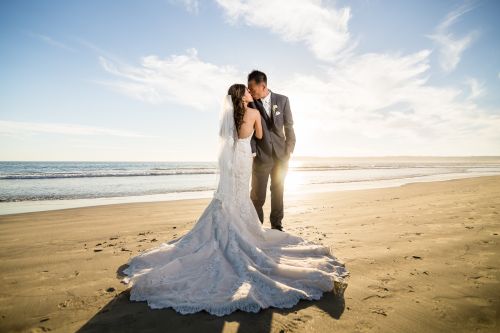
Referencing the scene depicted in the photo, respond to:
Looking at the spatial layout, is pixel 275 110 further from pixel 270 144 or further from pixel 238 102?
pixel 238 102

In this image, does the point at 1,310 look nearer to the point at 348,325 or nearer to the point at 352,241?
the point at 348,325

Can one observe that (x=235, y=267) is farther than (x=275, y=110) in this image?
No

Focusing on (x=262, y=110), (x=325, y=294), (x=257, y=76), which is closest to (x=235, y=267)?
(x=325, y=294)

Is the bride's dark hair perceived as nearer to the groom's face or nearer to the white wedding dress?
the white wedding dress

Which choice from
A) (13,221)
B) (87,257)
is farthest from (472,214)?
(13,221)

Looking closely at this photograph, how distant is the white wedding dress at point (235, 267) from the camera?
9.93 ft

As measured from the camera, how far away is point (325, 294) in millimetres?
3260

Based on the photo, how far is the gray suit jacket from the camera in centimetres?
512

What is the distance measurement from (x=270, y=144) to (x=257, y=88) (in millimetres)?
1016

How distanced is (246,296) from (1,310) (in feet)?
8.27

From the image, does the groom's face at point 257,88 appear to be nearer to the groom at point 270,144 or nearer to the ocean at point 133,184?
the groom at point 270,144

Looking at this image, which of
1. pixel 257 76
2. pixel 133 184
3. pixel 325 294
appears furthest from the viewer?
pixel 133 184

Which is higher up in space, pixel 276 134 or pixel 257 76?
pixel 257 76

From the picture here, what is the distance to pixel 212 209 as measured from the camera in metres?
4.16
